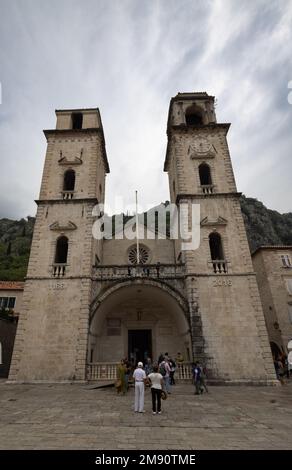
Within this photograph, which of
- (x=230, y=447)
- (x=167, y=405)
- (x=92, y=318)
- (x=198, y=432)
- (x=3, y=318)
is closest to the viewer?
(x=230, y=447)

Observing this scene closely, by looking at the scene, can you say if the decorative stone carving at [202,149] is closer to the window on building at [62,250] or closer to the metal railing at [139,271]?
the metal railing at [139,271]

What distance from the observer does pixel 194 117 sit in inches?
953

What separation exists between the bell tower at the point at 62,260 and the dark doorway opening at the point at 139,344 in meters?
4.63

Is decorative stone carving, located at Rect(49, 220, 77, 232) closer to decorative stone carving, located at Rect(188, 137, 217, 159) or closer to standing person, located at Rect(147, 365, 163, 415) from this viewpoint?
decorative stone carving, located at Rect(188, 137, 217, 159)

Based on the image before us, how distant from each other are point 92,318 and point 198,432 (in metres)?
10.4

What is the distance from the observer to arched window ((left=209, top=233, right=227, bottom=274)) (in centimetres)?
1620

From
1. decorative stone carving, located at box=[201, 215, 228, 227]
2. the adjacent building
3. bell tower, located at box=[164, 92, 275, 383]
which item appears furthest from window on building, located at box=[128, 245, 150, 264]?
the adjacent building

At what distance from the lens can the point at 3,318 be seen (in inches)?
787

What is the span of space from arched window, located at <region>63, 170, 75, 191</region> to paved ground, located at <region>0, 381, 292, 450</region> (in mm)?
14281

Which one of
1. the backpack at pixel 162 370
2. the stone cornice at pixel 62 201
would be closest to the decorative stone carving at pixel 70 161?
the stone cornice at pixel 62 201

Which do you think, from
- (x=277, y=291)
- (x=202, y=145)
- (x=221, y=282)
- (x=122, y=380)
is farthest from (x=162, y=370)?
(x=202, y=145)

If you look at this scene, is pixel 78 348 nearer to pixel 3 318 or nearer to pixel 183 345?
pixel 183 345

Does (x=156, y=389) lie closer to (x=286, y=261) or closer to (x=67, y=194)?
(x=67, y=194)
